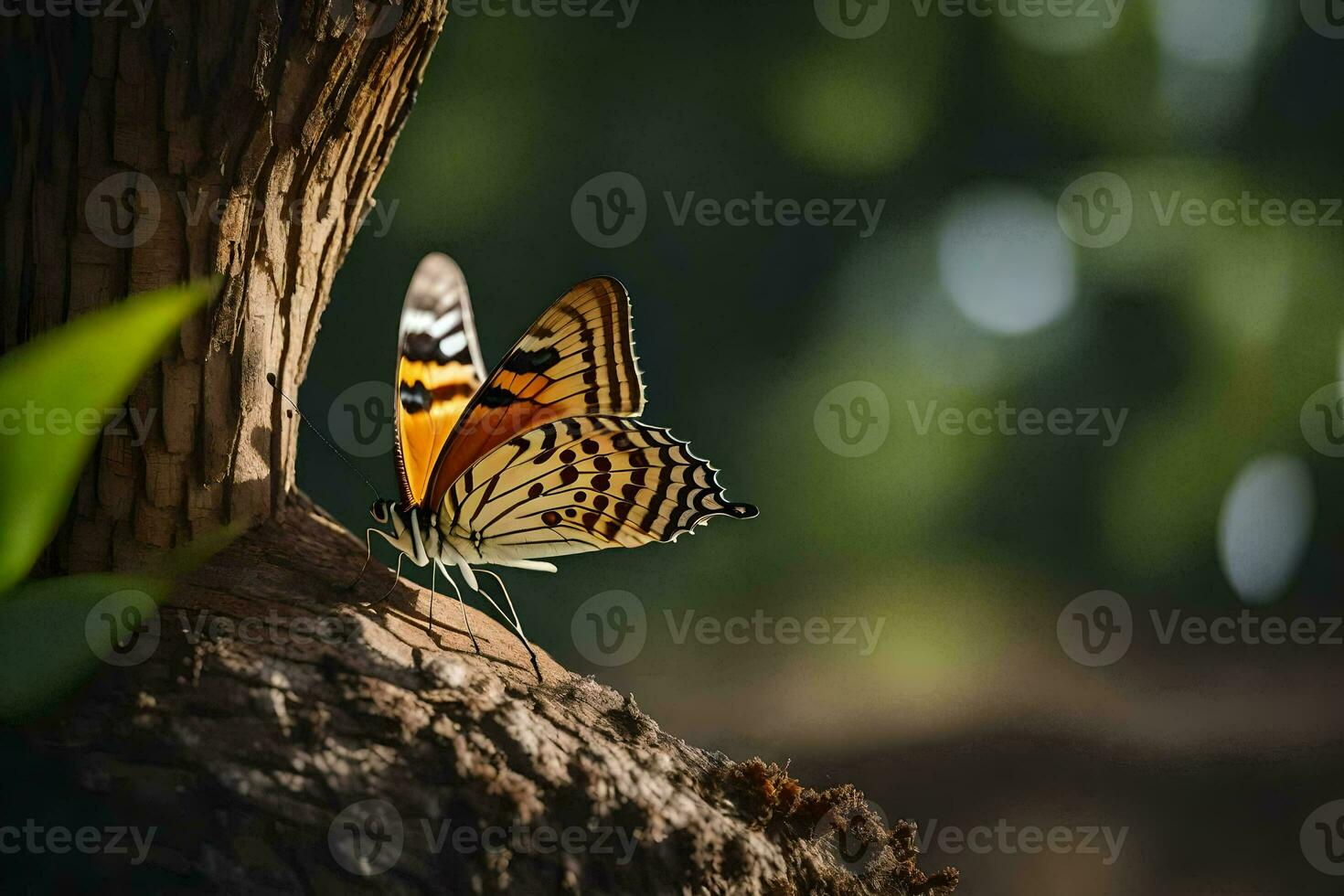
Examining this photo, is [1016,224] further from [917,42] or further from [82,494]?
[82,494]

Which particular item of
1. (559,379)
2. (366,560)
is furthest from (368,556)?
(559,379)

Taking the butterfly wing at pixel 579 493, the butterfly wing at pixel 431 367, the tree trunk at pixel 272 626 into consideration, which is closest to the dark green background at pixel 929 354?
the butterfly wing at pixel 431 367

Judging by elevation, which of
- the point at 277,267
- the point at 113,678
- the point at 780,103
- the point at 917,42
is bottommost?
the point at 113,678

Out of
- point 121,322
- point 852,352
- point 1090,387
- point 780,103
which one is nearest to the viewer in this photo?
point 121,322

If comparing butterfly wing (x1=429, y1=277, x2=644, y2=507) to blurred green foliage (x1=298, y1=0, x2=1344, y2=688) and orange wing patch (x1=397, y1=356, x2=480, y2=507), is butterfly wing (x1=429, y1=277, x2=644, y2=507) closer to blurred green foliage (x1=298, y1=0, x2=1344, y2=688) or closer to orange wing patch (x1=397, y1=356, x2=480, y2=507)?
orange wing patch (x1=397, y1=356, x2=480, y2=507)

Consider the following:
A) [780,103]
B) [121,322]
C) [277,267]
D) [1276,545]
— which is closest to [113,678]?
[121,322]

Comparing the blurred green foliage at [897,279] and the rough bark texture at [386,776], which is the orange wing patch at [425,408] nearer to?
the rough bark texture at [386,776]

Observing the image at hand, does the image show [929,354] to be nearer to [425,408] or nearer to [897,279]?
[897,279]
